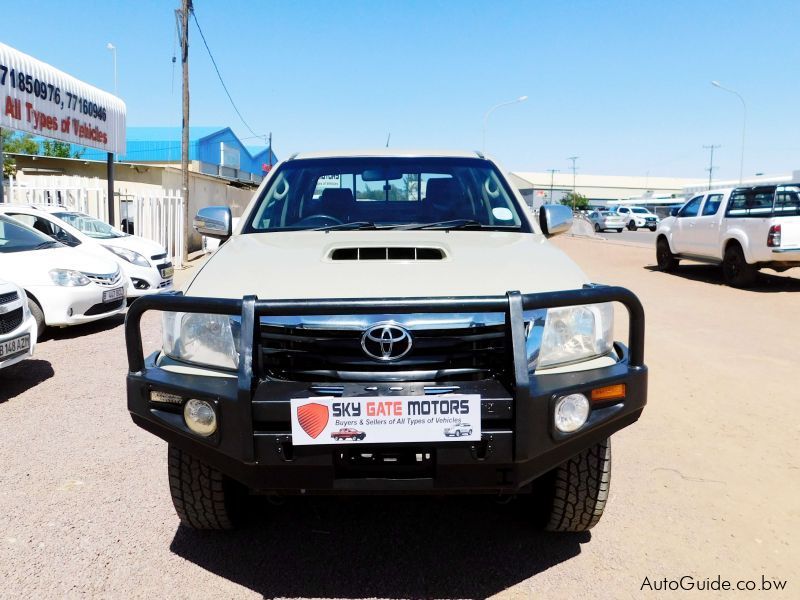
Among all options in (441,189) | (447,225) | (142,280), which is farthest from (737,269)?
(447,225)

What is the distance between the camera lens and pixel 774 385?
5.70 meters

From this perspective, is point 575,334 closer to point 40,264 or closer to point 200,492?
point 200,492

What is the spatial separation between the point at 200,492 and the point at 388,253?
4.16 feet

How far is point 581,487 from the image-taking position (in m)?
2.84

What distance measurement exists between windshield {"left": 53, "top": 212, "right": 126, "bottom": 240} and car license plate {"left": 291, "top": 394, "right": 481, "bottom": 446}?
949 centimetres

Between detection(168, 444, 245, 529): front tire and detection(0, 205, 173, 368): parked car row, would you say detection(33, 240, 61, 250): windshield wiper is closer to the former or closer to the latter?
detection(0, 205, 173, 368): parked car row

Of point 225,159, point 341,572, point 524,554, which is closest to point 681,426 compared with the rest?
point 524,554

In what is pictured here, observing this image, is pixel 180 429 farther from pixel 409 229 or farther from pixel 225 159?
pixel 225 159

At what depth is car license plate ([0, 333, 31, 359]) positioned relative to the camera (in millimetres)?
5229

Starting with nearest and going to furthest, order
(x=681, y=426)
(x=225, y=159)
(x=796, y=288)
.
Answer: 1. (x=681, y=426)
2. (x=796, y=288)
3. (x=225, y=159)

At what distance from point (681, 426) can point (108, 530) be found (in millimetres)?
3528

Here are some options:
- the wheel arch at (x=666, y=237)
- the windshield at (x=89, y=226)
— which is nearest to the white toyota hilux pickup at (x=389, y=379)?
the windshield at (x=89, y=226)

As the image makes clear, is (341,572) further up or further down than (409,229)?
further down

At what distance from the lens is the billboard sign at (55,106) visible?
39.0 feet
